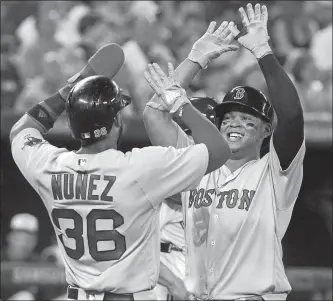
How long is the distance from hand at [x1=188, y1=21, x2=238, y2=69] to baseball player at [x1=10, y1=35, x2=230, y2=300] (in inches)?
16.3

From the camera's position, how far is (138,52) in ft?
20.9

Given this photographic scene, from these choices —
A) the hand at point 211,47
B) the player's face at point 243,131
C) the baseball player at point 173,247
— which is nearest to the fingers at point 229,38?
the hand at point 211,47

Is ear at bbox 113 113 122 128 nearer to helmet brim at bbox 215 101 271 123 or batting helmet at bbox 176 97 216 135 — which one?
helmet brim at bbox 215 101 271 123

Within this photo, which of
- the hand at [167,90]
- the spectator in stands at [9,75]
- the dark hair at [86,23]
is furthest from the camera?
the dark hair at [86,23]

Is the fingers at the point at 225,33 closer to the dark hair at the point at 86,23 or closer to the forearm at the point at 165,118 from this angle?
the forearm at the point at 165,118

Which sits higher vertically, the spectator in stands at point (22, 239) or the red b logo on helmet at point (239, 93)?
the red b logo on helmet at point (239, 93)

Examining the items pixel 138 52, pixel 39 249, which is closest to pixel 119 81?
pixel 138 52

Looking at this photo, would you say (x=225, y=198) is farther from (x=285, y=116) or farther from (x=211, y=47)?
(x=211, y=47)

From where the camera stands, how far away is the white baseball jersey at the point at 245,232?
3.07 m

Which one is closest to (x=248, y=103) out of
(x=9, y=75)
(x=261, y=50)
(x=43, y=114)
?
(x=261, y=50)

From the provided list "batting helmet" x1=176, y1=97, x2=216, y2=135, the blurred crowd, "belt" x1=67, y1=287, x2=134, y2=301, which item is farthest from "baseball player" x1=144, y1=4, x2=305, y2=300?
the blurred crowd

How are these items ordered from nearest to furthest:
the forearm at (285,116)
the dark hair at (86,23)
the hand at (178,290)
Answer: the forearm at (285,116) → the hand at (178,290) → the dark hair at (86,23)

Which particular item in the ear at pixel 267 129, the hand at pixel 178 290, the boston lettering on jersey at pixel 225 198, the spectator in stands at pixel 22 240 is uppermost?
the ear at pixel 267 129

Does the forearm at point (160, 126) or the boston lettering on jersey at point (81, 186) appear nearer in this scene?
the boston lettering on jersey at point (81, 186)
